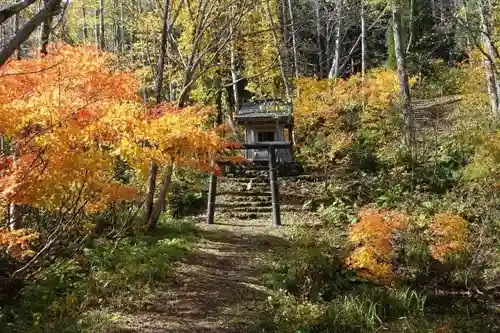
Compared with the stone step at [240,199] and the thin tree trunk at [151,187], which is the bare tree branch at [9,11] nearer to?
the thin tree trunk at [151,187]

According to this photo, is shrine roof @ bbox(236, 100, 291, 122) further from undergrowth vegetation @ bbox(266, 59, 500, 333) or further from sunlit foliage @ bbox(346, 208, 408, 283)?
sunlit foliage @ bbox(346, 208, 408, 283)

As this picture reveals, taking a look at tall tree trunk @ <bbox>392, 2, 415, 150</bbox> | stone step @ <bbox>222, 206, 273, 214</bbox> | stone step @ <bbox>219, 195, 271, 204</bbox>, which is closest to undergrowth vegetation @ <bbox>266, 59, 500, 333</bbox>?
tall tree trunk @ <bbox>392, 2, 415, 150</bbox>

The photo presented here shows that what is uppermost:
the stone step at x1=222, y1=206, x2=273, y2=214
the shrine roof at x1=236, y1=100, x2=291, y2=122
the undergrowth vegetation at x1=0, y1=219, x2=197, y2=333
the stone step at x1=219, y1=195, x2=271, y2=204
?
the shrine roof at x1=236, y1=100, x2=291, y2=122

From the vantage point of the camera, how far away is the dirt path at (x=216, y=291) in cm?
654

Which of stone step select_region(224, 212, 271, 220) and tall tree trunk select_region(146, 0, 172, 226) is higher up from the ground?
tall tree trunk select_region(146, 0, 172, 226)

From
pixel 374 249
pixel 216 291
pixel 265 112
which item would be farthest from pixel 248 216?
pixel 216 291

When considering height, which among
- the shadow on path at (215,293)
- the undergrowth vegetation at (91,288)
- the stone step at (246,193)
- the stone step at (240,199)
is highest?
the stone step at (246,193)

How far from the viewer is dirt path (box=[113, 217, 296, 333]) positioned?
6.54 meters

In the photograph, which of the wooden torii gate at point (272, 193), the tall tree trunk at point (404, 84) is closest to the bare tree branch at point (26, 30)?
the wooden torii gate at point (272, 193)

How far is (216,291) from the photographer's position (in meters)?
8.00

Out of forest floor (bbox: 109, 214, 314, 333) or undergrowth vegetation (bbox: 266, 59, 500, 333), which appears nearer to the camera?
forest floor (bbox: 109, 214, 314, 333)

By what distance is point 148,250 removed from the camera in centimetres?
943

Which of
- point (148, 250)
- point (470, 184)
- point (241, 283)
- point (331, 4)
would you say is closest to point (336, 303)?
point (241, 283)

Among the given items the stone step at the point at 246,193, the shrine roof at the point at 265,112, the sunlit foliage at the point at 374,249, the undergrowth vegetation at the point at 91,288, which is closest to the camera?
the undergrowth vegetation at the point at 91,288
